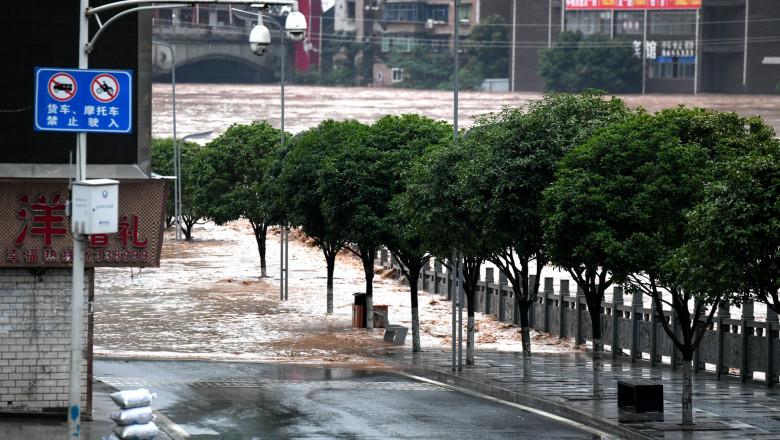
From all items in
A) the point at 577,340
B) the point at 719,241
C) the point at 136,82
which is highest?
the point at 136,82

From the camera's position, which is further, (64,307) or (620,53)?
(620,53)

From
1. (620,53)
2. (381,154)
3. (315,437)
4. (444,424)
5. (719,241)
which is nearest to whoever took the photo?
(719,241)

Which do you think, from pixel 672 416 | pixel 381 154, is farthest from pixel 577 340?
pixel 672 416

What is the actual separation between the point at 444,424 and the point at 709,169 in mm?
6202

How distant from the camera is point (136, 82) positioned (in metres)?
18.7

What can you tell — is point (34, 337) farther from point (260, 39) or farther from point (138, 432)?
point (260, 39)

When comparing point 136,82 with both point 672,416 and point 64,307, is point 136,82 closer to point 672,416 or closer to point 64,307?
point 64,307

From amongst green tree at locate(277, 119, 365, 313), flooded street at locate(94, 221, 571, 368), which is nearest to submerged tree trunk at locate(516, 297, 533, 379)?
flooded street at locate(94, 221, 571, 368)

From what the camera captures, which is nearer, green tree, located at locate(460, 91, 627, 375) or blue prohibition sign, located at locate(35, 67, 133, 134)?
blue prohibition sign, located at locate(35, 67, 133, 134)

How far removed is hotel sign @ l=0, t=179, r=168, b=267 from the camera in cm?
1803

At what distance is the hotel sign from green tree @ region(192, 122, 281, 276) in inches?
1391

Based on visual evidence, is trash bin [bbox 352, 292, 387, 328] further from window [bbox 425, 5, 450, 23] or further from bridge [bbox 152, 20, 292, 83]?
window [bbox 425, 5, 450, 23]

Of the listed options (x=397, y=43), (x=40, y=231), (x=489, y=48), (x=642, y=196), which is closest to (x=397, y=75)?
(x=397, y=43)

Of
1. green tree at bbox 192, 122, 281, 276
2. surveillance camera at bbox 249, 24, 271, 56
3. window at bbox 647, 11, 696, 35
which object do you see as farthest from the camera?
window at bbox 647, 11, 696, 35
